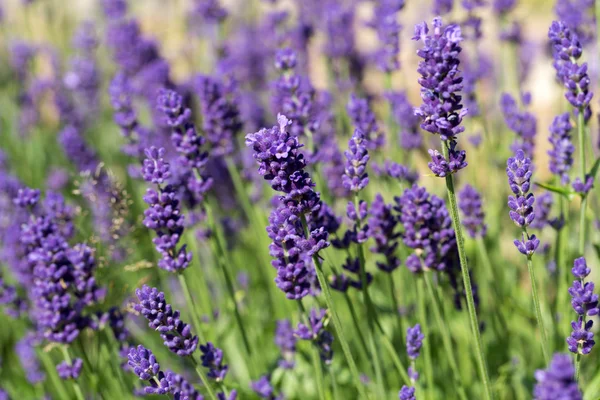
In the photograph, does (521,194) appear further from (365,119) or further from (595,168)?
(365,119)

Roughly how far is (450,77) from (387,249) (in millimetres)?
1061

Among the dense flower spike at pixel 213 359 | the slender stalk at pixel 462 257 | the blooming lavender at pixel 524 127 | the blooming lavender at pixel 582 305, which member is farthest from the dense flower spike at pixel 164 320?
the blooming lavender at pixel 524 127

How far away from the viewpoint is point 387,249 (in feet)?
10.00

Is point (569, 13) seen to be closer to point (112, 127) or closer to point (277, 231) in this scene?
point (277, 231)

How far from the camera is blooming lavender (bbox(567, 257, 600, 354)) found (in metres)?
2.33

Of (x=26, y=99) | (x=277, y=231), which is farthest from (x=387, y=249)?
(x=26, y=99)

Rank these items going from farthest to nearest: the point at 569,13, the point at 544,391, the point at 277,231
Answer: the point at 569,13
the point at 277,231
the point at 544,391

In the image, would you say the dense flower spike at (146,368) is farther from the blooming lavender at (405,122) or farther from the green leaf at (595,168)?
the blooming lavender at (405,122)

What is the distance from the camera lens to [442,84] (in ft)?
7.09

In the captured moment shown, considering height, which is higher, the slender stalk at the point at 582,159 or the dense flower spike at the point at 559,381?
the slender stalk at the point at 582,159

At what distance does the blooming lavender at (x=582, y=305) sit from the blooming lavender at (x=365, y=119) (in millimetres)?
1524

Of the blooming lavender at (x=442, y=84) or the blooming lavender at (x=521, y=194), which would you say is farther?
the blooming lavender at (x=521, y=194)

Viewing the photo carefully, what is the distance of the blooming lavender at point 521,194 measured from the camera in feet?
7.46

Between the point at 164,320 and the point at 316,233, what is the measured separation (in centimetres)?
63
